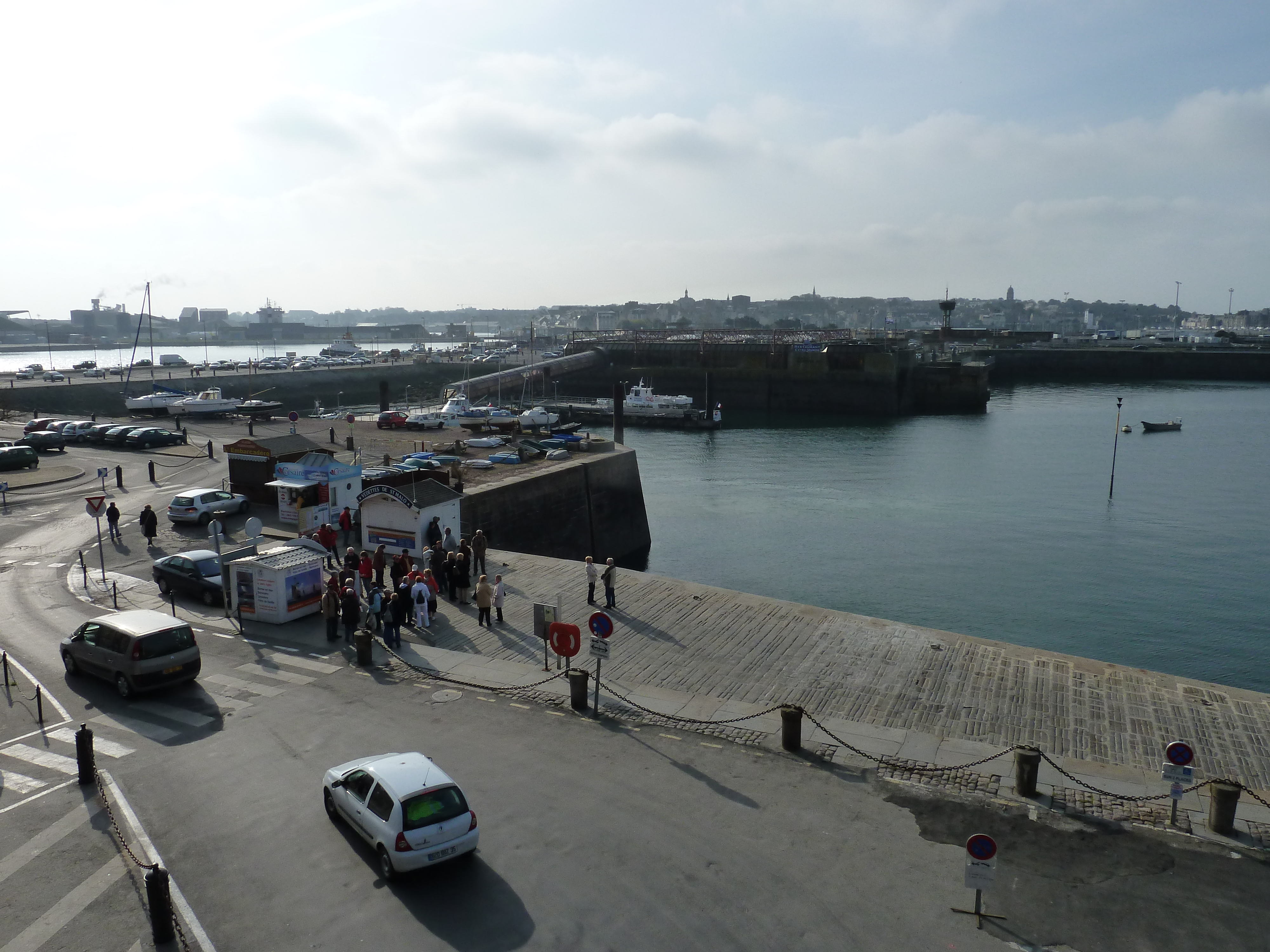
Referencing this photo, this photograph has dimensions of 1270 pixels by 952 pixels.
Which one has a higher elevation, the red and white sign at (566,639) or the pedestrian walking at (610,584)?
the red and white sign at (566,639)

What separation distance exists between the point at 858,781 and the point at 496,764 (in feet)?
15.6

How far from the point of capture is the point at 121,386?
227ft

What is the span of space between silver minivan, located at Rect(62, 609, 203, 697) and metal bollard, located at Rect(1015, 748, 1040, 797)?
40.4 feet

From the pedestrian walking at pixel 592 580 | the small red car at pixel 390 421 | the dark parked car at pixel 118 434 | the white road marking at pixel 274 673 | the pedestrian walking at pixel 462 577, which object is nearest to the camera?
the white road marking at pixel 274 673

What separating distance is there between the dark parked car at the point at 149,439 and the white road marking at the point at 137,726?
33393mm

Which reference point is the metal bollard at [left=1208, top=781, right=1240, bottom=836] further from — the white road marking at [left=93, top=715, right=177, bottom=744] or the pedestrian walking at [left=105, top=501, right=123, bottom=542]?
the pedestrian walking at [left=105, top=501, right=123, bottom=542]

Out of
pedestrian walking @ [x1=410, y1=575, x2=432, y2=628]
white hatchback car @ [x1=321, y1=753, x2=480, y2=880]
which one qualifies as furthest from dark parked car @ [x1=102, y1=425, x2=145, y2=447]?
white hatchback car @ [x1=321, y1=753, x2=480, y2=880]

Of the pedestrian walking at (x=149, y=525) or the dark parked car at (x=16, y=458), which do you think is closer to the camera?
the pedestrian walking at (x=149, y=525)

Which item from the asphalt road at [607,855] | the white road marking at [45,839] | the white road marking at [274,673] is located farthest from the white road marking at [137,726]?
the white road marking at [274,673]

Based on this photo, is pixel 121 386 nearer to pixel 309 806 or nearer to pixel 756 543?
pixel 756 543

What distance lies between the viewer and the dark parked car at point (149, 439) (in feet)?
140

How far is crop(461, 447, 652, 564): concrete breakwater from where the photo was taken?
1176 inches

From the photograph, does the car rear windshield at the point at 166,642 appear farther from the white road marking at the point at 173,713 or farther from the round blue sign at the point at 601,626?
the round blue sign at the point at 601,626

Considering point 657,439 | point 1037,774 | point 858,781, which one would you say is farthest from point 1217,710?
point 657,439
